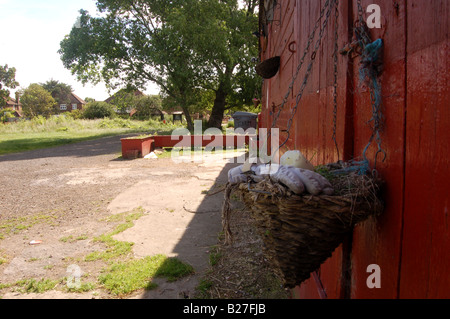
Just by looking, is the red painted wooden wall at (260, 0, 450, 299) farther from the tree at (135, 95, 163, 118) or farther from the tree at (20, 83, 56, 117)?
the tree at (20, 83, 56, 117)

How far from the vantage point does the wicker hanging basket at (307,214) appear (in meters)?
1.18

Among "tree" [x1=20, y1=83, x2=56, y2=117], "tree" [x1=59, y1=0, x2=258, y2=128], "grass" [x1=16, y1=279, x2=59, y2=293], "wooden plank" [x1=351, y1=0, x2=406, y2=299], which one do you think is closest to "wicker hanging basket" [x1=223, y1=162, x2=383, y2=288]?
"wooden plank" [x1=351, y1=0, x2=406, y2=299]

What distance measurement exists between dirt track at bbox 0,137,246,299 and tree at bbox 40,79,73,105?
256ft

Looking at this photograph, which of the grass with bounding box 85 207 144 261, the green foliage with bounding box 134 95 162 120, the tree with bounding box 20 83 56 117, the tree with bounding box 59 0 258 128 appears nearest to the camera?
the grass with bounding box 85 207 144 261

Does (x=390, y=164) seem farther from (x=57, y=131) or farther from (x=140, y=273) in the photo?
(x=57, y=131)

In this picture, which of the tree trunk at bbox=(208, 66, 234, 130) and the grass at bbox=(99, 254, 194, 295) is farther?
the tree trunk at bbox=(208, 66, 234, 130)

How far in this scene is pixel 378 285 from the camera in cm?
133

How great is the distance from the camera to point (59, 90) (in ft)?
266

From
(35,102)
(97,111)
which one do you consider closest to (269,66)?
(97,111)

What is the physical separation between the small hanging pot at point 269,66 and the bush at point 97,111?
52.3 m

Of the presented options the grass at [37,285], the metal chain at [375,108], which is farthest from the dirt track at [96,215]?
the metal chain at [375,108]

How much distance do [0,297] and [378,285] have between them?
3455 mm

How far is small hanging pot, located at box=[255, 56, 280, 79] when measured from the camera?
5.77 metres
